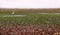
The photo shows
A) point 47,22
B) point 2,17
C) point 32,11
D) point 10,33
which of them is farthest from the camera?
point 32,11

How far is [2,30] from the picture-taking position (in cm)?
108

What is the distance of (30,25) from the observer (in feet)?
3.73

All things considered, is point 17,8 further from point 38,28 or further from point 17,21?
point 38,28

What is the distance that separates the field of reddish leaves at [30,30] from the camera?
1.04m

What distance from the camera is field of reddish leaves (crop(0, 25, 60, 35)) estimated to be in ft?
3.41

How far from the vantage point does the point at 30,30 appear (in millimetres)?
1053

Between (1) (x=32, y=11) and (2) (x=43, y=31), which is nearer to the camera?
(2) (x=43, y=31)

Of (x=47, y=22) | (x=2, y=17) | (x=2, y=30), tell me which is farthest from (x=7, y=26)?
(x=47, y=22)

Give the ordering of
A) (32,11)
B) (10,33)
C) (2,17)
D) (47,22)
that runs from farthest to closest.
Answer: (32,11), (2,17), (47,22), (10,33)

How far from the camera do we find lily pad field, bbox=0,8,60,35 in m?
1.05

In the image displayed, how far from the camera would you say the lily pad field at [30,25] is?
1.05m

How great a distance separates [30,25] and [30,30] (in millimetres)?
89
